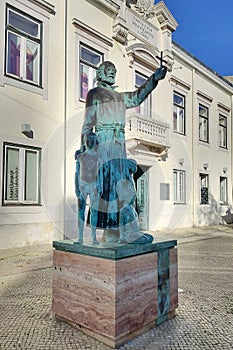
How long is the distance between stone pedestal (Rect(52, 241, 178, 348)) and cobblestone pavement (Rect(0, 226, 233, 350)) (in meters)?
0.10

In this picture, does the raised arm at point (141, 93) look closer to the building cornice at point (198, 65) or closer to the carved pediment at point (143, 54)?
the carved pediment at point (143, 54)

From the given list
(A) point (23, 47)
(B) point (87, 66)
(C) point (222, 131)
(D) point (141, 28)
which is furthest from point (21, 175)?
(C) point (222, 131)

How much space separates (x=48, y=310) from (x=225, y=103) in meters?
15.5

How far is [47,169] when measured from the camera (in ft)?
25.1

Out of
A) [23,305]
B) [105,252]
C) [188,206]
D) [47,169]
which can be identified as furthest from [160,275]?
[188,206]

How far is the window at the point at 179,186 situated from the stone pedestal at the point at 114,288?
9.63m

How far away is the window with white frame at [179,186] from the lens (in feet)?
40.7

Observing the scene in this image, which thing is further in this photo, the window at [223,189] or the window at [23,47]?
the window at [223,189]

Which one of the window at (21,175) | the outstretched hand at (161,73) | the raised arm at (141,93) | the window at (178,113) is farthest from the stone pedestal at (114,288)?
the window at (178,113)

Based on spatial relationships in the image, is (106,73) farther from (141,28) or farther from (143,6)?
(143,6)

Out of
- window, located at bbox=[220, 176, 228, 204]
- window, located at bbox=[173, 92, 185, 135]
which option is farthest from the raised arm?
window, located at bbox=[220, 176, 228, 204]

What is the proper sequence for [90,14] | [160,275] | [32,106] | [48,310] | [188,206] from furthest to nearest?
1. [188,206]
2. [90,14]
3. [32,106]
4. [48,310]
5. [160,275]

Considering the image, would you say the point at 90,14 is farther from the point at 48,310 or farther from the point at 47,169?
the point at 48,310

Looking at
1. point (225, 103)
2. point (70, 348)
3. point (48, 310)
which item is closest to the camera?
point (70, 348)
